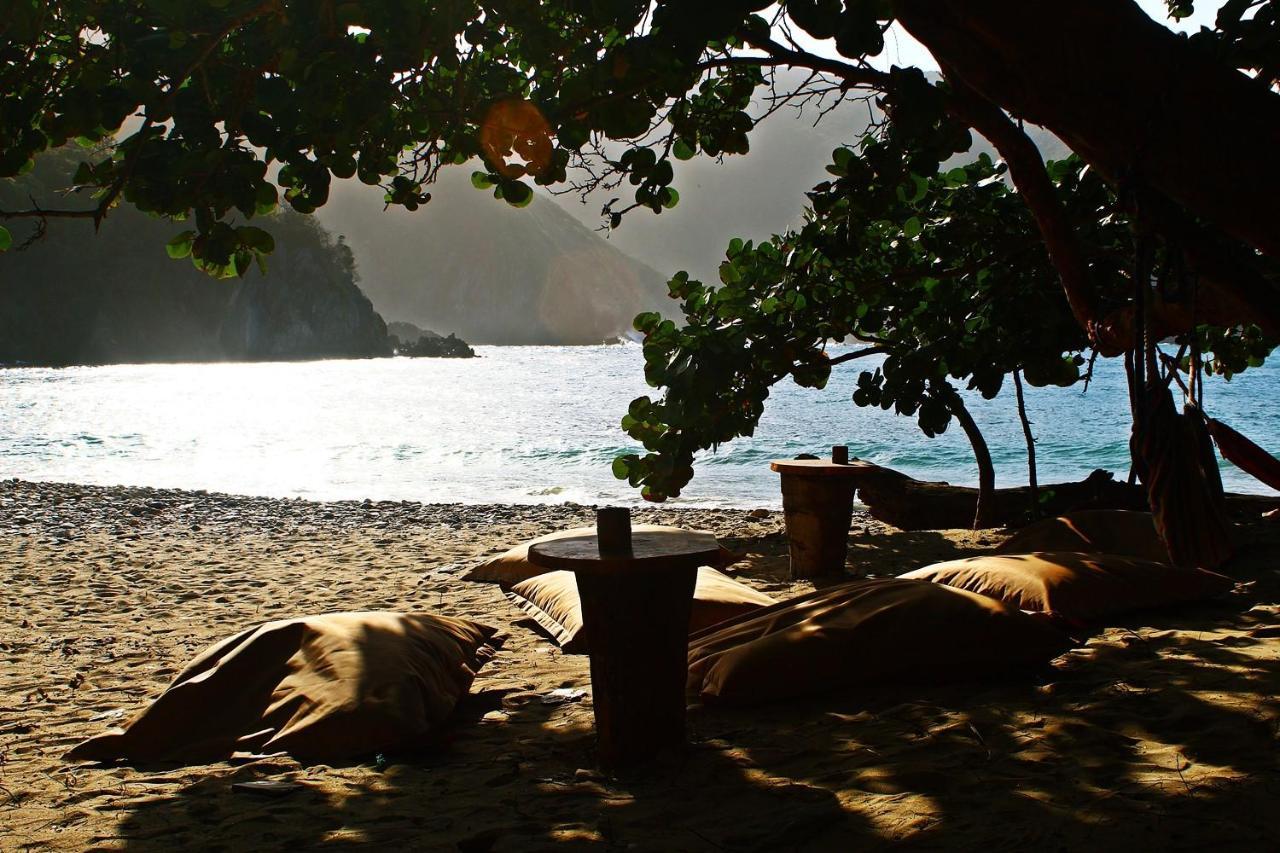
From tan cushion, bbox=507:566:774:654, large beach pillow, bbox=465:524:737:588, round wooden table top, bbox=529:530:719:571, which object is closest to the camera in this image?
round wooden table top, bbox=529:530:719:571

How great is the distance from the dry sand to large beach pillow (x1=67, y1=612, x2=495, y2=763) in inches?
4.2

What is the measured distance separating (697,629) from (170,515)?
32.9 feet

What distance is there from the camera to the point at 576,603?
5586mm

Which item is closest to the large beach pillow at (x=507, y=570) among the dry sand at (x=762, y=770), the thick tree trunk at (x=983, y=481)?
the dry sand at (x=762, y=770)

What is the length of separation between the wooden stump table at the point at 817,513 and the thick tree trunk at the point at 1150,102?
168 inches

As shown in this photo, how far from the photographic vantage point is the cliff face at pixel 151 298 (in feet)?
279

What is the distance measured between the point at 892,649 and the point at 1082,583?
5.03 feet

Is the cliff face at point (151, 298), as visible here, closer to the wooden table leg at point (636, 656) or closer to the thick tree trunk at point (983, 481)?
the thick tree trunk at point (983, 481)

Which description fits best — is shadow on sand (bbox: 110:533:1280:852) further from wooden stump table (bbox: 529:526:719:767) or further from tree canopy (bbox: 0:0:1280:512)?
tree canopy (bbox: 0:0:1280:512)

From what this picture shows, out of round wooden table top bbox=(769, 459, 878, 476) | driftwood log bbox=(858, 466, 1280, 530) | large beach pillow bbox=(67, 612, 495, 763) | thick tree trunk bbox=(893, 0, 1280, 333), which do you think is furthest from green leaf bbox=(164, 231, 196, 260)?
driftwood log bbox=(858, 466, 1280, 530)

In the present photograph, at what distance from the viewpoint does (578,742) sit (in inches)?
145

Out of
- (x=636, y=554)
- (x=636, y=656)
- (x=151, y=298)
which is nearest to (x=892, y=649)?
(x=636, y=656)

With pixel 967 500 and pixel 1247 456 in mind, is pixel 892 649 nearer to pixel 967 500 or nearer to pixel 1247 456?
pixel 1247 456

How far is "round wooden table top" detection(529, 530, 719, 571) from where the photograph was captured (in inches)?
122
